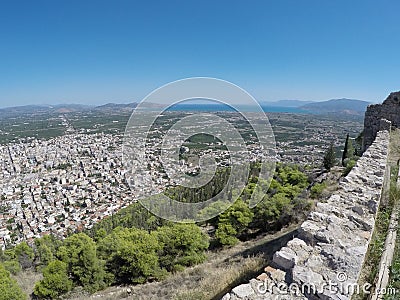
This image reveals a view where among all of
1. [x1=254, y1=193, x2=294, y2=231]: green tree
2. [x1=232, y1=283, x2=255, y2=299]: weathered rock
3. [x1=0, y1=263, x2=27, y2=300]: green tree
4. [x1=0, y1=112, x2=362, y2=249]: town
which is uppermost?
[x1=232, y1=283, x2=255, y2=299]: weathered rock

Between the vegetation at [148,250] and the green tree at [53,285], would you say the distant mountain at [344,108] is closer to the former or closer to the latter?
the vegetation at [148,250]

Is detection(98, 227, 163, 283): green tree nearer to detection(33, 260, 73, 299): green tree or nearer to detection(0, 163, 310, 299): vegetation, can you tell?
detection(0, 163, 310, 299): vegetation

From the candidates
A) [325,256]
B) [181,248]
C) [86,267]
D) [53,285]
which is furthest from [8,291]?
[325,256]

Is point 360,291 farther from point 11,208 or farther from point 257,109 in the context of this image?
point 11,208

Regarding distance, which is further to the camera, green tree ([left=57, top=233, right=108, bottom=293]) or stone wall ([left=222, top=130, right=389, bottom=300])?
green tree ([left=57, top=233, right=108, bottom=293])

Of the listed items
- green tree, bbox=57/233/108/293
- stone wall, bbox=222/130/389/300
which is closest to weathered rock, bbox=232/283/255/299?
stone wall, bbox=222/130/389/300

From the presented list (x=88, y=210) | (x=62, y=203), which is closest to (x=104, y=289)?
(x=88, y=210)

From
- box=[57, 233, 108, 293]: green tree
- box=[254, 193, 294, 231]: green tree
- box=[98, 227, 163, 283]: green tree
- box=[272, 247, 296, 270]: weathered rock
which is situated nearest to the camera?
box=[272, 247, 296, 270]: weathered rock
